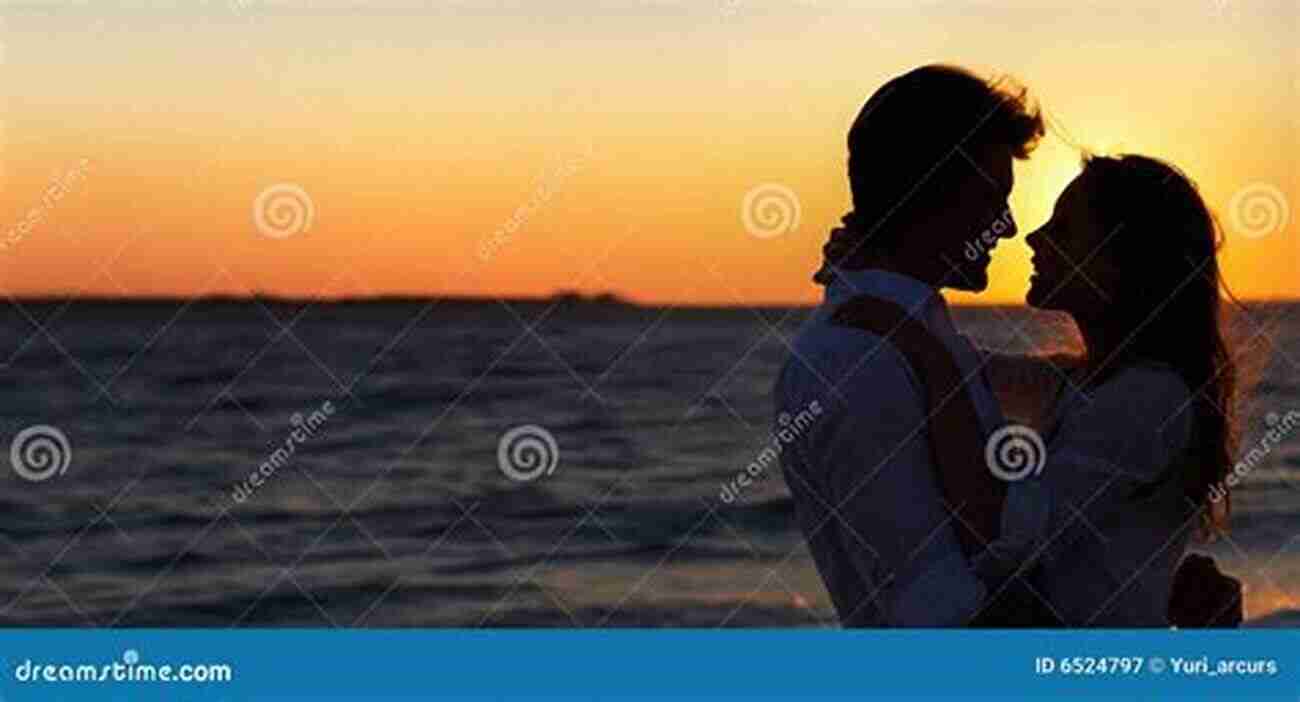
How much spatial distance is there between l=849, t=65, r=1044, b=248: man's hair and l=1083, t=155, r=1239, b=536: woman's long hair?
0.22 m

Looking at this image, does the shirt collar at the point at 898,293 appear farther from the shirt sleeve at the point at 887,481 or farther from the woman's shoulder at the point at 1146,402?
the woman's shoulder at the point at 1146,402

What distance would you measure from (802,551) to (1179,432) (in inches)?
94.9

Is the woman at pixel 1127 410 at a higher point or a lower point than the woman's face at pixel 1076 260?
lower

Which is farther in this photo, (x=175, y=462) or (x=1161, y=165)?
(x=175, y=462)

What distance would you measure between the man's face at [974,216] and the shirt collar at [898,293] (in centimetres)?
14

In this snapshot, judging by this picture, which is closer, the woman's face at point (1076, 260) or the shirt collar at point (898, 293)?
A: the shirt collar at point (898, 293)

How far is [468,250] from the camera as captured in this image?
5398mm

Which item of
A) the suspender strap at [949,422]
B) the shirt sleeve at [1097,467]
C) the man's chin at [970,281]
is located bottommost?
the shirt sleeve at [1097,467]

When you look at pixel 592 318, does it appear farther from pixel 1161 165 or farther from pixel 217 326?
pixel 1161 165

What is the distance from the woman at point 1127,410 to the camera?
173 inches

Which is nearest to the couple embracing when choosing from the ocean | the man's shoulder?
the man's shoulder

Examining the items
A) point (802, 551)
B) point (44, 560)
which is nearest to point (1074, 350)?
point (802, 551)
